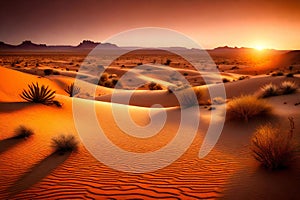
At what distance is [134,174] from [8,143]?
13.9ft

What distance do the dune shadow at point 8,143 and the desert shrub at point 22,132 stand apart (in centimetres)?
24

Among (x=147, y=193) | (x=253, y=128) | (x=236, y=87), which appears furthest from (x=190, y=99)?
(x=147, y=193)

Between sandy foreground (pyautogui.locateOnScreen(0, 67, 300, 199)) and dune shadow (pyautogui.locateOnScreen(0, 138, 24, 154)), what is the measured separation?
26mm

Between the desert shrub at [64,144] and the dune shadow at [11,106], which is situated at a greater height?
the dune shadow at [11,106]

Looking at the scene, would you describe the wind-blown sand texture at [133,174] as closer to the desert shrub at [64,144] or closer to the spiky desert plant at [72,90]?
the desert shrub at [64,144]

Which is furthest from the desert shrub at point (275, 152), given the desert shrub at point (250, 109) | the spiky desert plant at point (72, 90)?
the spiky desert plant at point (72, 90)

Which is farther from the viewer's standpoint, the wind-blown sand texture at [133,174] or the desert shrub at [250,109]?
the desert shrub at [250,109]

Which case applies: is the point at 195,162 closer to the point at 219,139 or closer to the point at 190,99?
the point at 219,139

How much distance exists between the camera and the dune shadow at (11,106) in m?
9.77

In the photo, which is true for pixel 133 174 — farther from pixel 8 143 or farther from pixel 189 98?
pixel 189 98

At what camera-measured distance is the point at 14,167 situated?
594cm

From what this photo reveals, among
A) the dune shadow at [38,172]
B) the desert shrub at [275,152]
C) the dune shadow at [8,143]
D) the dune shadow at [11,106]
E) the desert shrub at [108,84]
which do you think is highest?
the desert shrub at [108,84]

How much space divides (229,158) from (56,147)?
4.84 m

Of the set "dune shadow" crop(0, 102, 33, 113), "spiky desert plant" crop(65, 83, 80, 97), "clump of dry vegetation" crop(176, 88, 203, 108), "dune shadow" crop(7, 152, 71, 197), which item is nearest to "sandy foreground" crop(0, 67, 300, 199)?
"dune shadow" crop(7, 152, 71, 197)
